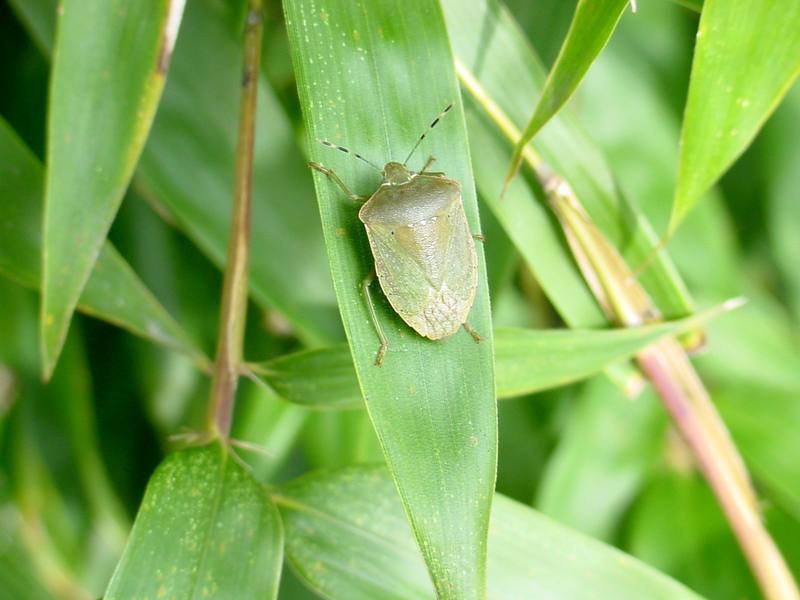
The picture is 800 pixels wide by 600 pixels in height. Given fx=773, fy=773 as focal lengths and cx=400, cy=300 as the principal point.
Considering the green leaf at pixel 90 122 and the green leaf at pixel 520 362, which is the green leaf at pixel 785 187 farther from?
the green leaf at pixel 90 122

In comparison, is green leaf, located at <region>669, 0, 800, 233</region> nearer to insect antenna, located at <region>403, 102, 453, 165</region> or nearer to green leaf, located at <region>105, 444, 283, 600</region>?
insect antenna, located at <region>403, 102, 453, 165</region>

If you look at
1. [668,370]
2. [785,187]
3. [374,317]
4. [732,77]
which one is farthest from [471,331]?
[785,187]

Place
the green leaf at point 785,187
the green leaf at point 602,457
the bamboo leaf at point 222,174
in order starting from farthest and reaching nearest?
the green leaf at point 785,187
the green leaf at point 602,457
the bamboo leaf at point 222,174

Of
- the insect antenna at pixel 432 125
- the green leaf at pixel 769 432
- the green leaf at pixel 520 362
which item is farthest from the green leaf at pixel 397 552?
the green leaf at pixel 769 432

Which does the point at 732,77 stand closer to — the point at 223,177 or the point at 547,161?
the point at 547,161

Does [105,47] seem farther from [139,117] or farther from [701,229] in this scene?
[701,229]
